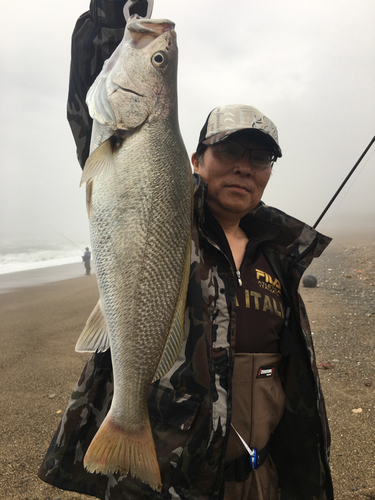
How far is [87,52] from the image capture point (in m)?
1.64

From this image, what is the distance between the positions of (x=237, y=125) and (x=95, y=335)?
4.71 feet

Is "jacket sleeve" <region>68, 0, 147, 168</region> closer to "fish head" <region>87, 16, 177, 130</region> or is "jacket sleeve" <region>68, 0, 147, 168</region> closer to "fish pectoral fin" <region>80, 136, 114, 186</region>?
"fish head" <region>87, 16, 177, 130</region>

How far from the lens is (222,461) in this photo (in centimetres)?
145

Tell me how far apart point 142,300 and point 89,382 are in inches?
24.3

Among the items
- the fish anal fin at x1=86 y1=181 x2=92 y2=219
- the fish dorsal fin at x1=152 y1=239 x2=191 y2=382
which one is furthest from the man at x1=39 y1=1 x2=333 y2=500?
the fish anal fin at x1=86 y1=181 x2=92 y2=219

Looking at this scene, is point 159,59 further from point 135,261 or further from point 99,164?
point 135,261

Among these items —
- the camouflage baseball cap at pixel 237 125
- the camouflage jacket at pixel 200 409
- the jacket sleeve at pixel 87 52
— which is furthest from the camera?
the camouflage baseball cap at pixel 237 125

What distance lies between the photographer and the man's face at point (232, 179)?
78.0 inches

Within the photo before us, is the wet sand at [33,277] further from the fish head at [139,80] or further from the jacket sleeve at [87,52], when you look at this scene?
the fish head at [139,80]

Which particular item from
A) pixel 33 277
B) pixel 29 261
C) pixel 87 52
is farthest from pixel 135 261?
pixel 29 261

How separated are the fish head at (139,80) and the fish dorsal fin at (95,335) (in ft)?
2.48

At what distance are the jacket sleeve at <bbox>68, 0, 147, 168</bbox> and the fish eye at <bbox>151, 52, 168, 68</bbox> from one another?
423 millimetres

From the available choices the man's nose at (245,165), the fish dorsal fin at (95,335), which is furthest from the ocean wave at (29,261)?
the fish dorsal fin at (95,335)

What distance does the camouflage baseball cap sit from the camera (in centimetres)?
196
